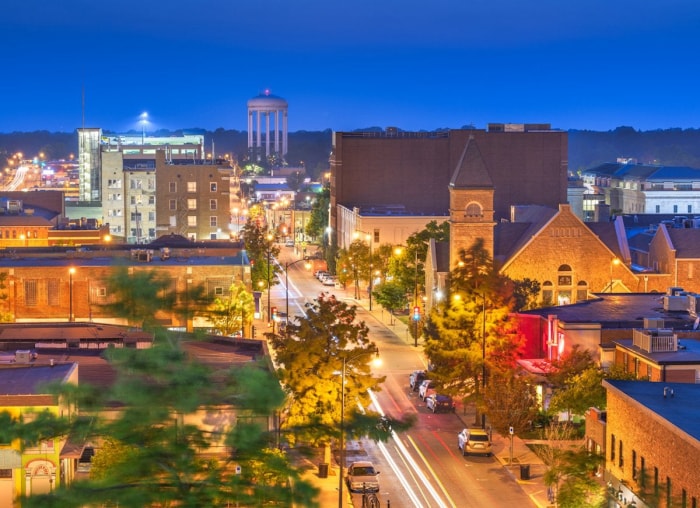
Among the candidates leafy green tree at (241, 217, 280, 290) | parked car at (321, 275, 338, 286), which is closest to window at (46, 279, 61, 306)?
leafy green tree at (241, 217, 280, 290)

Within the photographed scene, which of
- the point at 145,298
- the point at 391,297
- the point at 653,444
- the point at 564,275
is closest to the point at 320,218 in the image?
the point at 391,297

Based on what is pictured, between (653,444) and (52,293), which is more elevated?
(52,293)

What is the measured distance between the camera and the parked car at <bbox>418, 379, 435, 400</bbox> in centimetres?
6752

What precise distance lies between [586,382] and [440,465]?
24.2ft

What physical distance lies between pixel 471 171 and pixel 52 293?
2808 centimetres

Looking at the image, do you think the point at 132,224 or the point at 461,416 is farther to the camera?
the point at 132,224

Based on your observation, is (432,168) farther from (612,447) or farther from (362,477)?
(612,447)

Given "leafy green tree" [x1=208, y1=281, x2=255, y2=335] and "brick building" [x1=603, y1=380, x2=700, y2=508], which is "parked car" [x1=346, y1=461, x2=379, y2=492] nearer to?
"brick building" [x1=603, y1=380, x2=700, y2=508]

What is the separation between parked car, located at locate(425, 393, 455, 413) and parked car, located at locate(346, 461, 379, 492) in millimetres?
13787

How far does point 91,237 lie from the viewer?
126m

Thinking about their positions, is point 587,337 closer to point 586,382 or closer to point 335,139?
point 586,382

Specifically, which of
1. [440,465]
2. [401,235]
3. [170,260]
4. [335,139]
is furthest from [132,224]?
[440,465]

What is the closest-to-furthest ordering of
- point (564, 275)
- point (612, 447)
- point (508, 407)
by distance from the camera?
point (612, 447) → point (508, 407) → point (564, 275)

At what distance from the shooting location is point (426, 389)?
6794cm
